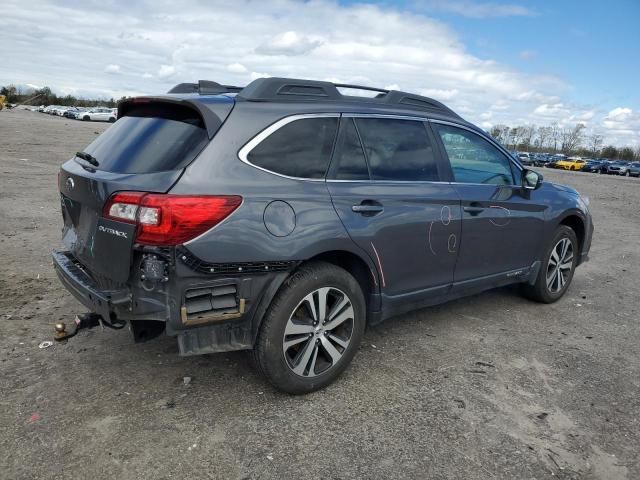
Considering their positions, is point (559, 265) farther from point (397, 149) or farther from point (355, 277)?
point (355, 277)

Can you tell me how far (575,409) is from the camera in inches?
132

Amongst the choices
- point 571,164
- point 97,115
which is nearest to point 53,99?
point 97,115

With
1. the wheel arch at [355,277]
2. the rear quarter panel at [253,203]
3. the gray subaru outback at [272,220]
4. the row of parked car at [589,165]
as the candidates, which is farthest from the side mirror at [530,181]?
the row of parked car at [589,165]

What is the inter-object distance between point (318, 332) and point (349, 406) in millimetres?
486

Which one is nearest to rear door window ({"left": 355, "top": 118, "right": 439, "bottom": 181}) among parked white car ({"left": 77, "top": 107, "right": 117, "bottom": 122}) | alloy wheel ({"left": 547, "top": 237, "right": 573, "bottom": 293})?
alloy wheel ({"left": 547, "top": 237, "right": 573, "bottom": 293})

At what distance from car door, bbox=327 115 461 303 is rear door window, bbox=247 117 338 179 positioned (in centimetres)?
9

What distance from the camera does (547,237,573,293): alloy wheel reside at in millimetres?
5287

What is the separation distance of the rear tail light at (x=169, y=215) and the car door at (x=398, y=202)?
0.84 m

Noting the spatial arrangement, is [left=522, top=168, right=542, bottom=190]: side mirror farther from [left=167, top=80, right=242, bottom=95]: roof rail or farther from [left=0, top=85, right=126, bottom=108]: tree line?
[left=0, top=85, right=126, bottom=108]: tree line

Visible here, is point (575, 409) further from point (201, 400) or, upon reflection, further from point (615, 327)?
point (201, 400)

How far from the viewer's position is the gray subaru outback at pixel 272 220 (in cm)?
280

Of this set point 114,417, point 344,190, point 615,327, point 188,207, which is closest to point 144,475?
point 114,417

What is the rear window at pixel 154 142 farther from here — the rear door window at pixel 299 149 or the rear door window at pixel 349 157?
the rear door window at pixel 349 157

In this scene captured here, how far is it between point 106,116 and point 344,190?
211 feet
